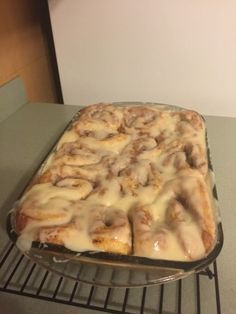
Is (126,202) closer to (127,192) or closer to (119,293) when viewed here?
(127,192)

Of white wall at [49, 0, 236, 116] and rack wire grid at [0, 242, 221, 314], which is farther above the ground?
white wall at [49, 0, 236, 116]

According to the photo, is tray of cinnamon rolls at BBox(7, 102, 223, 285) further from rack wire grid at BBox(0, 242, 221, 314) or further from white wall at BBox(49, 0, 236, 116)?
white wall at BBox(49, 0, 236, 116)

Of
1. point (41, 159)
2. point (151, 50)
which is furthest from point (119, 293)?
point (151, 50)

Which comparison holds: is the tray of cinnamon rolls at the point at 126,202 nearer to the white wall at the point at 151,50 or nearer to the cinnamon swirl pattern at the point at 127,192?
the cinnamon swirl pattern at the point at 127,192

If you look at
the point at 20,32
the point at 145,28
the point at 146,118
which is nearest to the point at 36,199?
the point at 146,118

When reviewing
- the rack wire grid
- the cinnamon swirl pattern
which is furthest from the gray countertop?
the cinnamon swirl pattern

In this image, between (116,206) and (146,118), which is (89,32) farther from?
(116,206)

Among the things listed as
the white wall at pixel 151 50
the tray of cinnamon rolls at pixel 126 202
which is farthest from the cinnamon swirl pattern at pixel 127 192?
the white wall at pixel 151 50

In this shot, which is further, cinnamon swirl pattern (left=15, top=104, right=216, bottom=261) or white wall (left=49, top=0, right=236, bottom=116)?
white wall (left=49, top=0, right=236, bottom=116)
